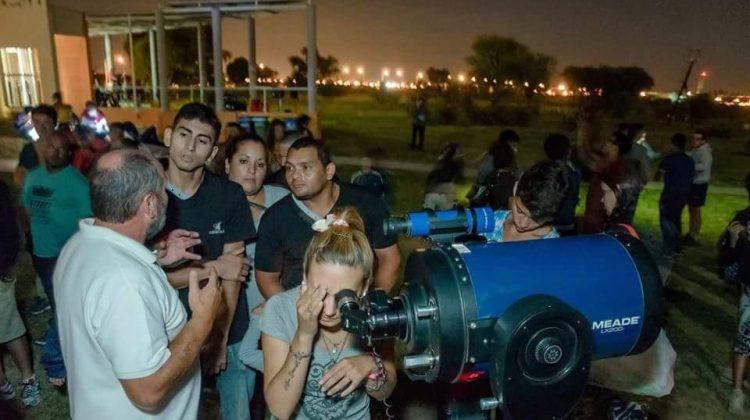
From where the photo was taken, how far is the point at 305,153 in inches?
116

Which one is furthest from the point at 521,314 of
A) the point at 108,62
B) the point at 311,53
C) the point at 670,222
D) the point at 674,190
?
the point at 108,62

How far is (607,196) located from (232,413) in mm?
3045

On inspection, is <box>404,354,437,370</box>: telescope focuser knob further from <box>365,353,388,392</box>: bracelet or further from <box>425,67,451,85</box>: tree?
<box>425,67,451,85</box>: tree

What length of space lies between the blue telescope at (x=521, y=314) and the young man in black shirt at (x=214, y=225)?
4.62 ft

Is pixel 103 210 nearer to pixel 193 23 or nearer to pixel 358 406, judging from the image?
pixel 358 406

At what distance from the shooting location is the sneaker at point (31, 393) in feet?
11.9

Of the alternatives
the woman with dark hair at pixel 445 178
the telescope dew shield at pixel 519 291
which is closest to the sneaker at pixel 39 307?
the woman with dark hair at pixel 445 178

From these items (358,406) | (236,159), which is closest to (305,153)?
(236,159)

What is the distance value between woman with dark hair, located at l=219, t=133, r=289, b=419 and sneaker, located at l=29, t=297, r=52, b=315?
2927 mm

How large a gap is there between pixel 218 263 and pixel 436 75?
137 feet

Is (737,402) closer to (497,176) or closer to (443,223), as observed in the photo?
(497,176)

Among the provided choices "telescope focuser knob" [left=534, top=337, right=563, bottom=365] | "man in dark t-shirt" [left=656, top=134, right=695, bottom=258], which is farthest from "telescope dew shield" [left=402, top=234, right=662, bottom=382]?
"man in dark t-shirt" [left=656, top=134, right=695, bottom=258]

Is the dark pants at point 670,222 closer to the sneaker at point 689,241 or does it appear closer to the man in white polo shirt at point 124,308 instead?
the sneaker at point 689,241

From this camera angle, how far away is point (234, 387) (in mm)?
2906
